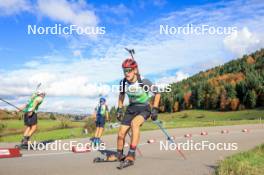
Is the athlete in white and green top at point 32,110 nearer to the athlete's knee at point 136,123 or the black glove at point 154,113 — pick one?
the athlete's knee at point 136,123

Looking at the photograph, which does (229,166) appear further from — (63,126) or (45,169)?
(63,126)

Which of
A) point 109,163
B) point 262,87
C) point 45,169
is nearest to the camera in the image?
point 45,169

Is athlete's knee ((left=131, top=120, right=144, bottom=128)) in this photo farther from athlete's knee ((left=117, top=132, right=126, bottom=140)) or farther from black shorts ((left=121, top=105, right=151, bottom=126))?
athlete's knee ((left=117, top=132, right=126, bottom=140))

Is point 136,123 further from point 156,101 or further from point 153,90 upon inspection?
point 153,90

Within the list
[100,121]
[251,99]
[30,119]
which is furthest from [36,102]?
[251,99]

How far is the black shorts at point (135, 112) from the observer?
31.0 ft

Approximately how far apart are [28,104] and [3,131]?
38.6 m

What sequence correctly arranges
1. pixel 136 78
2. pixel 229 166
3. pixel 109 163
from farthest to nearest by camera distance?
pixel 136 78, pixel 109 163, pixel 229 166

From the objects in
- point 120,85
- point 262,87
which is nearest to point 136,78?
point 120,85

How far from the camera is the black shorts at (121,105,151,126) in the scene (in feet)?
31.0

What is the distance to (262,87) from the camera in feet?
420

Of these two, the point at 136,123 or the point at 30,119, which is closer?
the point at 136,123

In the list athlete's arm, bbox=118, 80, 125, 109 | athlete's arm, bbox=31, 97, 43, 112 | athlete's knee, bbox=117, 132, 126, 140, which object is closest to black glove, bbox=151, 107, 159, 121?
athlete's knee, bbox=117, 132, 126, 140

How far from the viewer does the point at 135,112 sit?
9508 mm
